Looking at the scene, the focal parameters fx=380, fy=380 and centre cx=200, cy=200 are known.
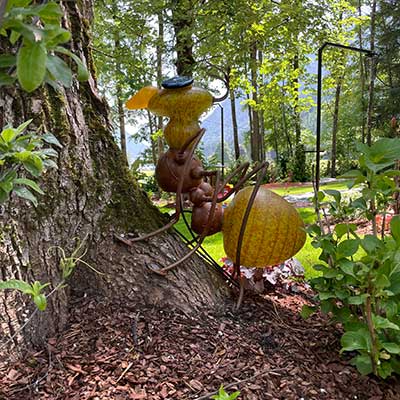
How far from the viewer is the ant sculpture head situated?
1358 mm

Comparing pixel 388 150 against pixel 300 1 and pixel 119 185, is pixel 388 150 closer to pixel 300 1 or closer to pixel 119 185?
pixel 119 185

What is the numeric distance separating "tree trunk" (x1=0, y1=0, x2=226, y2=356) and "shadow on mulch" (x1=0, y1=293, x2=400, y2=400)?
7 cm

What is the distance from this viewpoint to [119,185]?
1379 mm

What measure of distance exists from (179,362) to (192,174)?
641 mm

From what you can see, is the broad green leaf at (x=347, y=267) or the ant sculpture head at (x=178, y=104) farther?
the ant sculpture head at (x=178, y=104)

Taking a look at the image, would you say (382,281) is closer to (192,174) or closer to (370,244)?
(370,244)

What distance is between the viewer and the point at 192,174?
1393 millimetres

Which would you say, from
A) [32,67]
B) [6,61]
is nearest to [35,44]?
[32,67]

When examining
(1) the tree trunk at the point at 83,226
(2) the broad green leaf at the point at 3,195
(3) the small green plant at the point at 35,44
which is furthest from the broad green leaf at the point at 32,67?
(1) the tree trunk at the point at 83,226

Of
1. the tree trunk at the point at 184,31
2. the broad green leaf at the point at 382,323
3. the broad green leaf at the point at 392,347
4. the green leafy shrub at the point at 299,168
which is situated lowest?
the green leafy shrub at the point at 299,168

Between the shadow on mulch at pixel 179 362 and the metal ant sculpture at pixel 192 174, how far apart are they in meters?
0.21

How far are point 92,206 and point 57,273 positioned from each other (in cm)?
→ 25

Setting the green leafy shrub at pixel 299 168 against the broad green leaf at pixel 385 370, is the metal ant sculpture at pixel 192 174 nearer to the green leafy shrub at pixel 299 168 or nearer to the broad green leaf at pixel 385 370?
the broad green leaf at pixel 385 370

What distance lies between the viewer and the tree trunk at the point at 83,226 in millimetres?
1066
